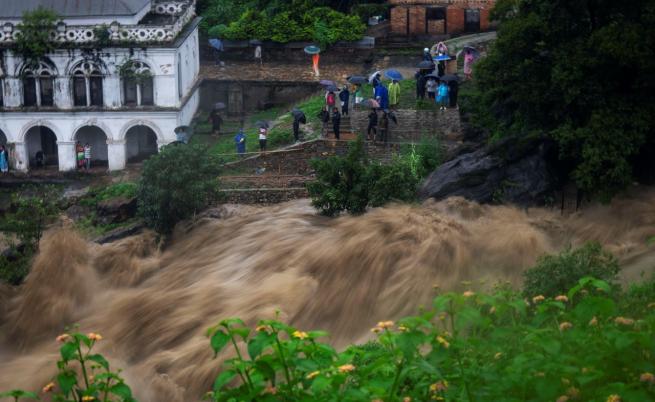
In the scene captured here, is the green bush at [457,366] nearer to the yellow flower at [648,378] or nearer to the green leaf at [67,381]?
the yellow flower at [648,378]

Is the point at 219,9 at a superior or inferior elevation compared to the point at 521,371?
superior

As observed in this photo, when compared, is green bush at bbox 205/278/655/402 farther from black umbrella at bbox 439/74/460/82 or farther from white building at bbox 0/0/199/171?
white building at bbox 0/0/199/171

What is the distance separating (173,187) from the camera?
2481 cm

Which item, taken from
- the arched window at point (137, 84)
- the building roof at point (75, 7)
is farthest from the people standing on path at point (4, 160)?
the building roof at point (75, 7)

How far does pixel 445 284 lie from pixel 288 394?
9406mm

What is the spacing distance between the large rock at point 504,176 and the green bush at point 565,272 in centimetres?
773

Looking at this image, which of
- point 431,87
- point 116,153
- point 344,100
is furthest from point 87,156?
point 431,87

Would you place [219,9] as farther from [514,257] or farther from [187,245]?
[514,257]

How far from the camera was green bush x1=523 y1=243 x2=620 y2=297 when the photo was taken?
15.2 m

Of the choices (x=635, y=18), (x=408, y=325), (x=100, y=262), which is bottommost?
(x=100, y=262)

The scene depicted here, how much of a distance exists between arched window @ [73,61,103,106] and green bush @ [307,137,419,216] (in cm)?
1136

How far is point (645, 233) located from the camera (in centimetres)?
2019

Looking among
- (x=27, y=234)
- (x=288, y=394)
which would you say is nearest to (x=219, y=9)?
(x=27, y=234)

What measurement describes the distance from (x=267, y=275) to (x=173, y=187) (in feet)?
17.5
